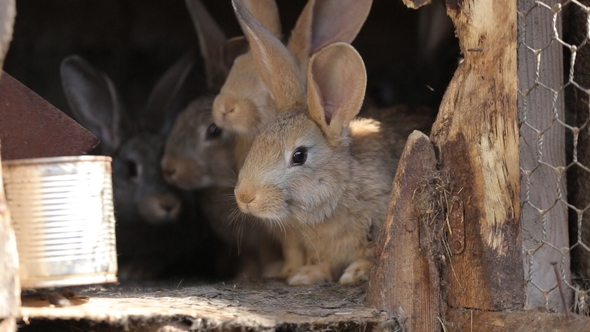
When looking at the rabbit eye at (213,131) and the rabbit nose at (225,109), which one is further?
the rabbit eye at (213,131)

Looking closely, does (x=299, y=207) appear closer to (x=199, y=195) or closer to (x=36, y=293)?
(x=36, y=293)

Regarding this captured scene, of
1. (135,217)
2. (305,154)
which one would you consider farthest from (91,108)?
(305,154)

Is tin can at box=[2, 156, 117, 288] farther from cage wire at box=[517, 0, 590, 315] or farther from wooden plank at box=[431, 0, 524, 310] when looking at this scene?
cage wire at box=[517, 0, 590, 315]

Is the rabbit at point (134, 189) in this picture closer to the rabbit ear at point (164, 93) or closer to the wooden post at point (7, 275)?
the rabbit ear at point (164, 93)

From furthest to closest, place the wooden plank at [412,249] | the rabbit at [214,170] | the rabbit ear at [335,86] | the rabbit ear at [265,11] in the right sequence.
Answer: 1. the rabbit at [214,170]
2. the rabbit ear at [265,11]
3. the rabbit ear at [335,86]
4. the wooden plank at [412,249]

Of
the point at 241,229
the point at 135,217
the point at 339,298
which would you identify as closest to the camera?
the point at 339,298

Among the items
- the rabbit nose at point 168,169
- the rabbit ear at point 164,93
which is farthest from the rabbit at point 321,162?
the rabbit ear at point 164,93

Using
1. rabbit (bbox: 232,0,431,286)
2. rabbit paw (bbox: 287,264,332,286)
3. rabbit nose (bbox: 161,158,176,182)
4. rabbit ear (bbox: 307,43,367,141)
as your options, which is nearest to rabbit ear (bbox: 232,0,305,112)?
rabbit (bbox: 232,0,431,286)
